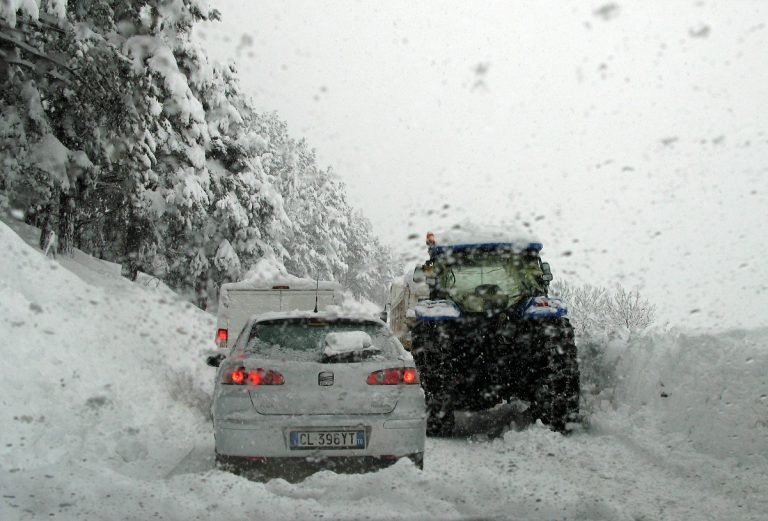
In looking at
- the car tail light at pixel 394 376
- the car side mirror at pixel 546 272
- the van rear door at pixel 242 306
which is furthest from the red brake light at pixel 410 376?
the van rear door at pixel 242 306

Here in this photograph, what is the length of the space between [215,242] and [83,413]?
20.2 m

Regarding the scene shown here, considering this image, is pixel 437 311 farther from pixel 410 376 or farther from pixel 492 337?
pixel 410 376

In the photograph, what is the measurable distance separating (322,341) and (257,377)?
0.66m

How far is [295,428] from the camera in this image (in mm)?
5594

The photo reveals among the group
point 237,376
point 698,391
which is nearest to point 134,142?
point 237,376

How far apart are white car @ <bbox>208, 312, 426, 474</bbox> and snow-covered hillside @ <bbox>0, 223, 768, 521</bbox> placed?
0.27m

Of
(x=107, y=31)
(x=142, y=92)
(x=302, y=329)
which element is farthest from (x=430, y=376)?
(x=107, y=31)

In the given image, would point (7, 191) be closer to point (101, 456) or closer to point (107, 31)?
point (107, 31)

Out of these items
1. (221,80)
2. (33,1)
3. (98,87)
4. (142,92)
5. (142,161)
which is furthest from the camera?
(221,80)

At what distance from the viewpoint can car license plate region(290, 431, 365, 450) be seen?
557 centimetres

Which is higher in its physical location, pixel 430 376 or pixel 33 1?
pixel 33 1

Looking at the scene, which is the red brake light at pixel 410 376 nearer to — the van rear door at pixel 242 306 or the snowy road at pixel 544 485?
the snowy road at pixel 544 485

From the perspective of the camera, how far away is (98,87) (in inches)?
537

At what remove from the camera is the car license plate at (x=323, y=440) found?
219 inches
